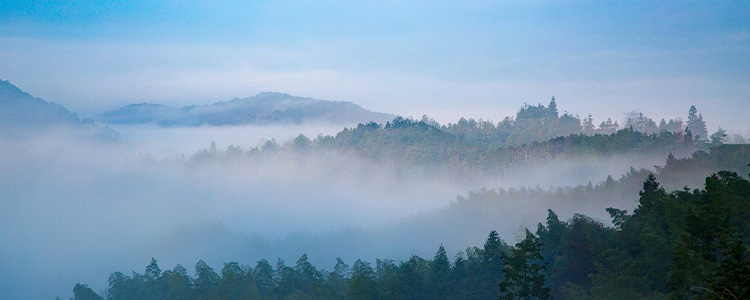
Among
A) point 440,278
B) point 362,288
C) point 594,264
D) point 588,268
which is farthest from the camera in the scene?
point 362,288

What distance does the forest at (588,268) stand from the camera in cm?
3425

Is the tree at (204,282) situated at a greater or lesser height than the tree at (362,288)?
lesser

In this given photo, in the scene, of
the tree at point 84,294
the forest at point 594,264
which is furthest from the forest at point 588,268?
the tree at point 84,294

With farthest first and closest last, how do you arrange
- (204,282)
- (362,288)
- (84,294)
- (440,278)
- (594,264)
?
(84,294) < (204,282) < (362,288) < (440,278) < (594,264)

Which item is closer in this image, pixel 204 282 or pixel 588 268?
pixel 588 268

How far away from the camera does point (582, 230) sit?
60.7 m

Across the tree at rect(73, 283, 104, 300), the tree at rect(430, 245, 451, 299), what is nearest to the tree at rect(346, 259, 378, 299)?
the tree at rect(430, 245, 451, 299)

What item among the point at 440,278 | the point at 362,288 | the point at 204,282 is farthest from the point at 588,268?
the point at 204,282

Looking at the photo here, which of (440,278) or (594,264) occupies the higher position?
(594,264)

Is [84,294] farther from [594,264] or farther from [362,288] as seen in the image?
[594,264]

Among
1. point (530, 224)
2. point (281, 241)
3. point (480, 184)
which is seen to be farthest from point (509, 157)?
point (530, 224)

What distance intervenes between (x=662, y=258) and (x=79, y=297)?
73178 mm

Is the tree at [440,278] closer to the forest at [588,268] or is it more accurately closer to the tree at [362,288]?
the forest at [588,268]

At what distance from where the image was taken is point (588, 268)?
184 ft
